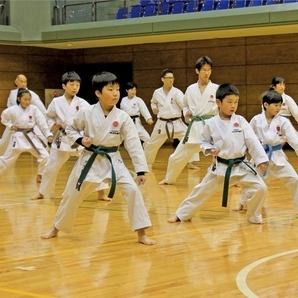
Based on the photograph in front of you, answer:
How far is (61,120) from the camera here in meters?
8.05

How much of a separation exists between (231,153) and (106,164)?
1220 millimetres

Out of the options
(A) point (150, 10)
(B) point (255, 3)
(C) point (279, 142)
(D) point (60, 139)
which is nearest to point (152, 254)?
(C) point (279, 142)

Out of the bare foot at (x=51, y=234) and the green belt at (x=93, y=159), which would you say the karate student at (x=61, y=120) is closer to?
the bare foot at (x=51, y=234)

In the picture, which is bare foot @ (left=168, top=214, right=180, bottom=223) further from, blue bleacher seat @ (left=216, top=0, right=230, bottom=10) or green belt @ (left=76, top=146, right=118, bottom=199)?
blue bleacher seat @ (left=216, top=0, right=230, bottom=10)

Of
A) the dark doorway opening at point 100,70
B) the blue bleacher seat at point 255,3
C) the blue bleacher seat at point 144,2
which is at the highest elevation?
the blue bleacher seat at point 144,2

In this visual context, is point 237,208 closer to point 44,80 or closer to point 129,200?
point 129,200

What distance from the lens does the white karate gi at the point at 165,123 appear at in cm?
1149

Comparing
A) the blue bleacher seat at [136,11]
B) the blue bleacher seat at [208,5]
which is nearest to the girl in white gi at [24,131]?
the blue bleacher seat at [208,5]

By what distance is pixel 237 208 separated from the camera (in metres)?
7.39

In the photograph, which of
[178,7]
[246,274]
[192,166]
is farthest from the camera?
[178,7]

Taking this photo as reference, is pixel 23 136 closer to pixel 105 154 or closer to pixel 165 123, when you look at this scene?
pixel 165 123

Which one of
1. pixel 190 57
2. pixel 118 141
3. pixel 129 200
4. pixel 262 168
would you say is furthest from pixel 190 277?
pixel 190 57

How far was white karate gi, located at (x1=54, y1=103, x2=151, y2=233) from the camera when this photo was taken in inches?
223

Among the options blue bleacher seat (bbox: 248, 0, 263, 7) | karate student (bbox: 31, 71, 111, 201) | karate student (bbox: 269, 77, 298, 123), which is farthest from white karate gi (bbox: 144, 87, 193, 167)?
blue bleacher seat (bbox: 248, 0, 263, 7)
